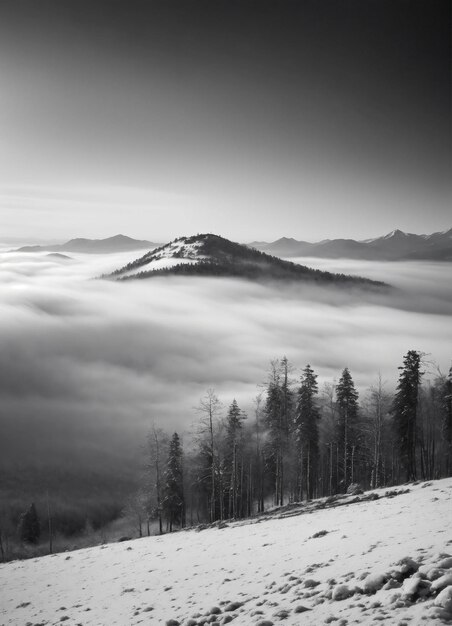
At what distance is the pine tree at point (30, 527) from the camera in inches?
2112

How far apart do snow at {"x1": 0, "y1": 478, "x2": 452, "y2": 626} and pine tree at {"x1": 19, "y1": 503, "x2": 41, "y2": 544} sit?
3047 cm

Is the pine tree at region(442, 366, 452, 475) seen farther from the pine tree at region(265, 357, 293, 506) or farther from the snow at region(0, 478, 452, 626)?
the snow at region(0, 478, 452, 626)

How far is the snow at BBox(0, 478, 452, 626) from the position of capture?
9602 millimetres

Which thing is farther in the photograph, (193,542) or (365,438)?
(365,438)

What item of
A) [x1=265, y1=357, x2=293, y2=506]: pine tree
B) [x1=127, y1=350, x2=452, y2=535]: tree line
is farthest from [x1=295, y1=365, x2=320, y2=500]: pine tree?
[x1=265, y1=357, x2=293, y2=506]: pine tree

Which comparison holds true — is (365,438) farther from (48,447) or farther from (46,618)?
(48,447)

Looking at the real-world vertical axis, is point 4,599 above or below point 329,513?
below

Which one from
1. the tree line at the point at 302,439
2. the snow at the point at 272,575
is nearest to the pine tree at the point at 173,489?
the tree line at the point at 302,439

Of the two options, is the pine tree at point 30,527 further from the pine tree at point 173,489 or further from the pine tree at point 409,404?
the pine tree at point 409,404

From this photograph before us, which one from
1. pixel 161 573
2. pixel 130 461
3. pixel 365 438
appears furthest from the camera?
pixel 130 461

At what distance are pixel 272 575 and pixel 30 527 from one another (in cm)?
5143

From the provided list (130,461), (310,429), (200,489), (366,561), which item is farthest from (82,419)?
(366,561)

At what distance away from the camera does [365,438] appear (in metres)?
47.1

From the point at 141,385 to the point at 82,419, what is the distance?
28.0 metres
